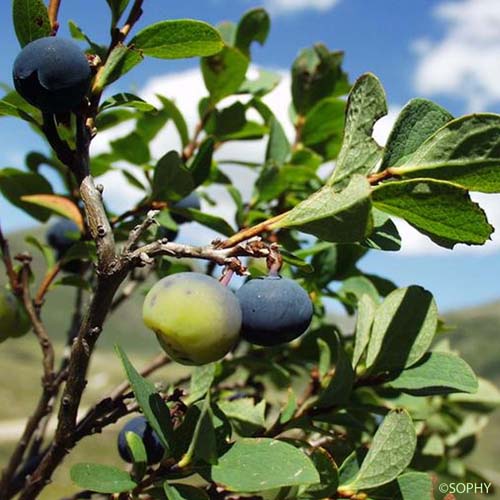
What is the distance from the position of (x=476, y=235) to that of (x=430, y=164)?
154mm

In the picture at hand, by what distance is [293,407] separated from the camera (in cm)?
173

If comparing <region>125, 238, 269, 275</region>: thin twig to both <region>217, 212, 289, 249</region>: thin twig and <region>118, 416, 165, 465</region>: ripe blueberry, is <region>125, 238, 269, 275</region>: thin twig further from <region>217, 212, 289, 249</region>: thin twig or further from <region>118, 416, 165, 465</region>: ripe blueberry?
<region>118, 416, 165, 465</region>: ripe blueberry

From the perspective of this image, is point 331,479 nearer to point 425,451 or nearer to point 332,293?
point 332,293

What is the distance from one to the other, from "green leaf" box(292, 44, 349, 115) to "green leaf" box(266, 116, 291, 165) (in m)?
0.56

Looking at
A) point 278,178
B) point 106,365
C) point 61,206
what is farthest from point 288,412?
point 106,365

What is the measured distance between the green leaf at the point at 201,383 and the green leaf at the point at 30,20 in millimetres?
855

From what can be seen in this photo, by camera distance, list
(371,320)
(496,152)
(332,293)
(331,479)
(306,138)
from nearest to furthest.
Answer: (496,152) < (331,479) < (371,320) < (332,293) < (306,138)

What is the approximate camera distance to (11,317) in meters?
1.98

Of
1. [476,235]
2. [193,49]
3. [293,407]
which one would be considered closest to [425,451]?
[293,407]

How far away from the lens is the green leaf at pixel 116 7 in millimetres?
1511

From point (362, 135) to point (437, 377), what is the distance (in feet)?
2.14

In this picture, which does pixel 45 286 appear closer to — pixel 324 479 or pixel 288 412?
pixel 288 412

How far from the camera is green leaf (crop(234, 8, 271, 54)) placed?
2785 mm

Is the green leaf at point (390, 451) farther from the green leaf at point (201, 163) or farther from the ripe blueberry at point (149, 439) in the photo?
the green leaf at point (201, 163)
